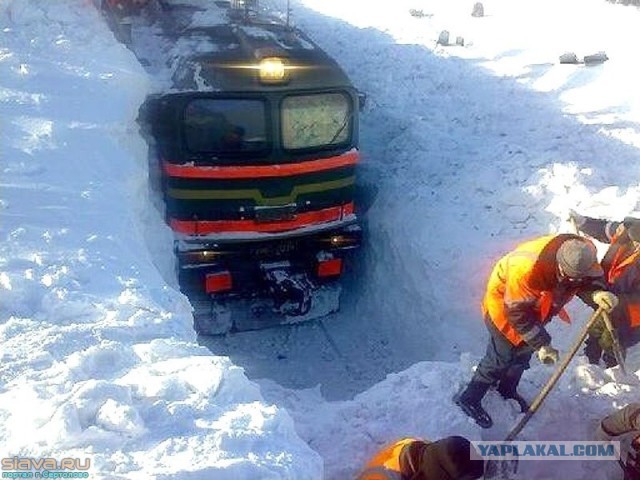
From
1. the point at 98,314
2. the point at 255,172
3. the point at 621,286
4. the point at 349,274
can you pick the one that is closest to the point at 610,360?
the point at 621,286

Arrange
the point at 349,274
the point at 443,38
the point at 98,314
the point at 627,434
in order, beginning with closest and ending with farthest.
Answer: the point at 98,314
the point at 627,434
the point at 349,274
the point at 443,38

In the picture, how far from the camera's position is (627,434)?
Result: 393 cm

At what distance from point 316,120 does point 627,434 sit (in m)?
3.93

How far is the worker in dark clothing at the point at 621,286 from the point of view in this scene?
15.7ft

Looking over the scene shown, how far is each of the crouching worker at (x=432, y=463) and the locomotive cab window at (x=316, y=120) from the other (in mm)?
3844

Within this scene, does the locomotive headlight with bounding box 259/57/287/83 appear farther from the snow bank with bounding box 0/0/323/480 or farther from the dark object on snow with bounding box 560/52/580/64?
the dark object on snow with bounding box 560/52/580/64

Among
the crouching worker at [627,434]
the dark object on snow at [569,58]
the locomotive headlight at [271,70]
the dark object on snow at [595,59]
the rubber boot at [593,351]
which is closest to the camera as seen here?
the crouching worker at [627,434]

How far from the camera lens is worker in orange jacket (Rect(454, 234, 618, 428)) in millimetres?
3994

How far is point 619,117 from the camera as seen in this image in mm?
7879

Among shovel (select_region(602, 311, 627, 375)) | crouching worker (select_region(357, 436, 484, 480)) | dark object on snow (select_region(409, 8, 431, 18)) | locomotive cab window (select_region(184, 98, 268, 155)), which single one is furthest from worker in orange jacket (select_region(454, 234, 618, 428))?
dark object on snow (select_region(409, 8, 431, 18))

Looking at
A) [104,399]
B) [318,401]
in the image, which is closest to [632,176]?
[318,401]

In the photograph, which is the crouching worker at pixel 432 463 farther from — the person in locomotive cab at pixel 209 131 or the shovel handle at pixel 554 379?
the person in locomotive cab at pixel 209 131


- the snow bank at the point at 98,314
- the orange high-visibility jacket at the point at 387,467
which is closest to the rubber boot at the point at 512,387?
the orange high-visibility jacket at the point at 387,467

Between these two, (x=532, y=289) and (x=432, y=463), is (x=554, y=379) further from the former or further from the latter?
(x=432, y=463)
